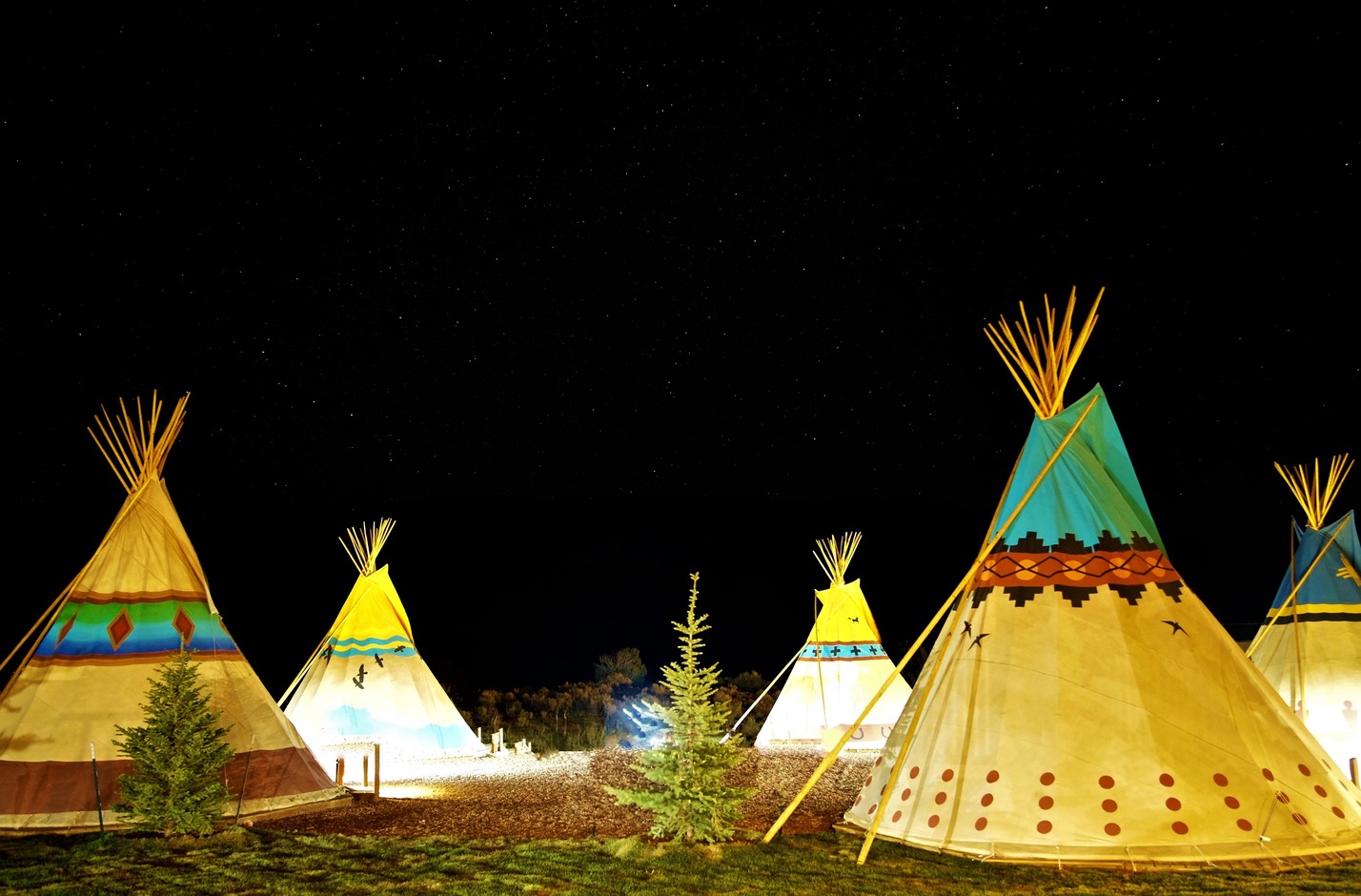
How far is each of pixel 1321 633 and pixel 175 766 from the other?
47.0 ft

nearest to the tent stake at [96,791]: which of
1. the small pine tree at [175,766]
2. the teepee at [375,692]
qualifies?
the small pine tree at [175,766]


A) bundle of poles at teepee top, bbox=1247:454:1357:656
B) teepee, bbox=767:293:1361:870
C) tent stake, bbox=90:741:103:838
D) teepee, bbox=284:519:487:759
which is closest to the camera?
teepee, bbox=767:293:1361:870

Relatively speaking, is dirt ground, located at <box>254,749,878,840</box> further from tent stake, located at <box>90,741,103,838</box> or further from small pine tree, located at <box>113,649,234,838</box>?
tent stake, located at <box>90,741,103,838</box>

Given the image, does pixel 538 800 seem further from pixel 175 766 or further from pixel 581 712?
pixel 581 712

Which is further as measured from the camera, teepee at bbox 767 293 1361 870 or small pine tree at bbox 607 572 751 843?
small pine tree at bbox 607 572 751 843

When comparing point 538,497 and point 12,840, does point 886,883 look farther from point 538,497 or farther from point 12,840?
point 538,497

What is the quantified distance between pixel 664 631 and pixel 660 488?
40.4 ft

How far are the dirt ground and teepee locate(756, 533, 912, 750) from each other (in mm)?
2269

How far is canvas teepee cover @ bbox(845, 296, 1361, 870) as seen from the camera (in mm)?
7574

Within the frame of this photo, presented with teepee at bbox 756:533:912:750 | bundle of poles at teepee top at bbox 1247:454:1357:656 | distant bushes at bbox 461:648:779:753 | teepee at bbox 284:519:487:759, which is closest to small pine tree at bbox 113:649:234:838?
teepee at bbox 284:519:487:759

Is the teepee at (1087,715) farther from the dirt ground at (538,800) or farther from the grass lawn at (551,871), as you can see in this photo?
the dirt ground at (538,800)

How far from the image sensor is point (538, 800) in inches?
469

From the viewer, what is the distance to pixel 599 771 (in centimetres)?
1459

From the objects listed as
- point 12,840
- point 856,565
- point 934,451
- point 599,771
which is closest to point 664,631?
point 856,565
